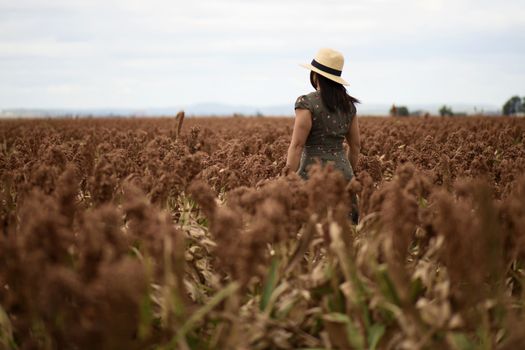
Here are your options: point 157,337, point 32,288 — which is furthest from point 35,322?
point 157,337

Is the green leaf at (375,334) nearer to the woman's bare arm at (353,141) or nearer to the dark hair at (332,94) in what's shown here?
the dark hair at (332,94)

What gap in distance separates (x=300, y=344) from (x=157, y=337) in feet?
2.76

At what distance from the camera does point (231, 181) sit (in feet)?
14.9

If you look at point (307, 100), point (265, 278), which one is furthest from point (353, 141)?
point (265, 278)

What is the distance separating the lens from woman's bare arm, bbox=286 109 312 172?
5.65 m

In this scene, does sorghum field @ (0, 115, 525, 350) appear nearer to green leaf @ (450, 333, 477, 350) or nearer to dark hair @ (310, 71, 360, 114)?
green leaf @ (450, 333, 477, 350)

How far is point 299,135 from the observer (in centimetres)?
569

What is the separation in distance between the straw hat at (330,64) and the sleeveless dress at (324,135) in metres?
0.31

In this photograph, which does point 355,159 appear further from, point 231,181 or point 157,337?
point 157,337

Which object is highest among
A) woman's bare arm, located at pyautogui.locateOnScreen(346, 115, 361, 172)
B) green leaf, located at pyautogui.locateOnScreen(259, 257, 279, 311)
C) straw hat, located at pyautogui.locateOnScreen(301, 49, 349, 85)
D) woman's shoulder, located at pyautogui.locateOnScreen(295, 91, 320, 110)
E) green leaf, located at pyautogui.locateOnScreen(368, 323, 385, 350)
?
straw hat, located at pyautogui.locateOnScreen(301, 49, 349, 85)

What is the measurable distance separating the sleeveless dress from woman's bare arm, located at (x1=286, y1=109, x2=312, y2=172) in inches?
2.8

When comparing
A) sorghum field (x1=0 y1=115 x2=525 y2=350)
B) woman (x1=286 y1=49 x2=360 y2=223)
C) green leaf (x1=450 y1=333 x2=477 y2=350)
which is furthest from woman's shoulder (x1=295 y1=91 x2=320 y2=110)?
green leaf (x1=450 y1=333 x2=477 y2=350)

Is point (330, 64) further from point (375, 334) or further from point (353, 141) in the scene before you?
point (375, 334)

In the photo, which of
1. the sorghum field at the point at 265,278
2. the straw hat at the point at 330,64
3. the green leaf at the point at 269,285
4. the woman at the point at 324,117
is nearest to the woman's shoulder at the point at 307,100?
the woman at the point at 324,117
